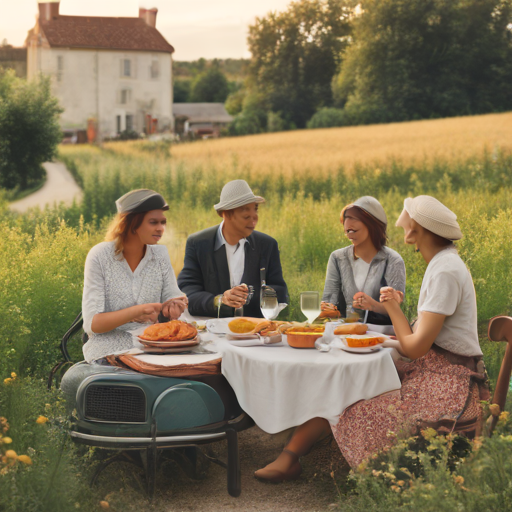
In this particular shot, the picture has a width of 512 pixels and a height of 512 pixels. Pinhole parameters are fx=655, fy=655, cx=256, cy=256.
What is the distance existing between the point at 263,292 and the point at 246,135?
540cm

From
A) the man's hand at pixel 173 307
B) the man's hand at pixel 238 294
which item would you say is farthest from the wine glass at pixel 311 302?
the man's hand at pixel 173 307

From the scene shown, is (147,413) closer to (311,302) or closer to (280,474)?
(280,474)

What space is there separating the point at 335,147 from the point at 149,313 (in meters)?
5.55

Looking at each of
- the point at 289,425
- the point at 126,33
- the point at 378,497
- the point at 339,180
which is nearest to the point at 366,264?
the point at 289,425

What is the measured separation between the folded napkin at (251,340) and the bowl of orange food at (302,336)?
64 mm

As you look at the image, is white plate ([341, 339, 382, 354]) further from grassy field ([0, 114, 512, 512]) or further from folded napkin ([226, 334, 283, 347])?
grassy field ([0, 114, 512, 512])

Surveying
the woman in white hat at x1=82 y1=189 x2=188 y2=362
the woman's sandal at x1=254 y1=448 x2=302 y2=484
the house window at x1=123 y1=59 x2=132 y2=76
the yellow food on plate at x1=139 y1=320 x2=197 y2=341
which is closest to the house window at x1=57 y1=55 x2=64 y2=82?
the house window at x1=123 y1=59 x2=132 y2=76

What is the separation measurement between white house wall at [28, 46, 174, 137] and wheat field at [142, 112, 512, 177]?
1.96ft

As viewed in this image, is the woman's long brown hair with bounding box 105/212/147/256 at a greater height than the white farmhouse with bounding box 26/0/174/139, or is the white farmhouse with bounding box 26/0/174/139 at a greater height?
the white farmhouse with bounding box 26/0/174/139

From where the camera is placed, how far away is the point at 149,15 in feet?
24.1

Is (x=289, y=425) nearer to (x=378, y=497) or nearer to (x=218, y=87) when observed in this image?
(x=378, y=497)

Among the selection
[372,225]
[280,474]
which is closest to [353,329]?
[280,474]

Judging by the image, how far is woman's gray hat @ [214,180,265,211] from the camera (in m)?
3.82

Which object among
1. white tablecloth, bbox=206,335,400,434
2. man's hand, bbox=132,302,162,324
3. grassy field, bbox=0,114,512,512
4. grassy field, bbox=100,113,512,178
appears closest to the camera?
white tablecloth, bbox=206,335,400,434
